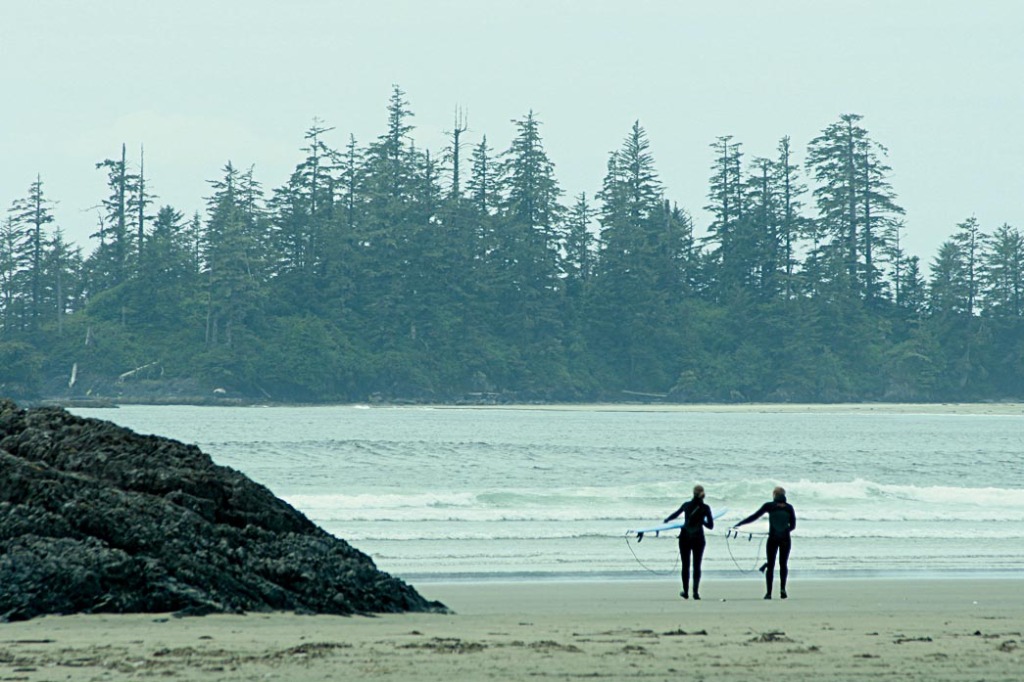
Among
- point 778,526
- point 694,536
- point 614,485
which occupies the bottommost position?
point 614,485

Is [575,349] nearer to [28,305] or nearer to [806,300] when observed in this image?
[806,300]

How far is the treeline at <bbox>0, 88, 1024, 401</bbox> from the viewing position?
8794cm

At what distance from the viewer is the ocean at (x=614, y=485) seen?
18391 millimetres

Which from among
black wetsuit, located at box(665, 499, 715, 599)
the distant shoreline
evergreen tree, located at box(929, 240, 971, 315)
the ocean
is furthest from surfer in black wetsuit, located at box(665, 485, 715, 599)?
evergreen tree, located at box(929, 240, 971, 315)

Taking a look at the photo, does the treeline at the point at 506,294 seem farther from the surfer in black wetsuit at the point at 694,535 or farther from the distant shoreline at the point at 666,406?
the surfer in black wetsuit at the point at 694,535

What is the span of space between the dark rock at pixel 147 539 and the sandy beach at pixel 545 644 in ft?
0.75

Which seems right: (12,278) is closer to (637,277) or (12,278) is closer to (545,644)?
(637,277)

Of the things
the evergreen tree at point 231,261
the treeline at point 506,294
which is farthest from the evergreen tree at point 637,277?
the evergreen tree at point 231,261

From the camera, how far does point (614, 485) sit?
3341 centimetres

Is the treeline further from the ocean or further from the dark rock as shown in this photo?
the dark rock

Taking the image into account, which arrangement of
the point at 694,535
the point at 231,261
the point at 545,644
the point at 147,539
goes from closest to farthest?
1. the point at 545,644
2. the point at 147,539
3. the point at 694,535
4. the point at 231,261

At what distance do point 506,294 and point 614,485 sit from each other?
2499 inches

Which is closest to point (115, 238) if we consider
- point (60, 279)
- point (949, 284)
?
point (60, 279)

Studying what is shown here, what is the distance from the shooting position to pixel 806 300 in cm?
9950
